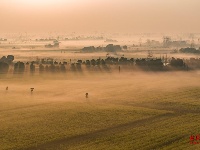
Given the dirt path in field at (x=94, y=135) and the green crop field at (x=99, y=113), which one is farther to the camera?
the green crop field at (x=99, y=113)

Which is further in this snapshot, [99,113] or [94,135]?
[99,113]

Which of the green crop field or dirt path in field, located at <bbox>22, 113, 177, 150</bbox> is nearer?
dirt path in field, located at <bbox>22, 113, 177, 150</bbox>

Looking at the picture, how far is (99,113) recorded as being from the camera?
80.6 m

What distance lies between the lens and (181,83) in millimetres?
121750

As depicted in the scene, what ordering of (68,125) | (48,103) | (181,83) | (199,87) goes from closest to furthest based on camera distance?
(68,125), (48,103), (199,87), (181,83)

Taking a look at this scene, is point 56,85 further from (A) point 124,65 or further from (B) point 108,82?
(A) point 124,65

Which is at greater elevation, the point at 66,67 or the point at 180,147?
the point at 66,67

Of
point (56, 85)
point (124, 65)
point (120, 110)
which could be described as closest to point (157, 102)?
point (120, 110)

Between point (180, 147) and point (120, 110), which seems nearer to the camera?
point (180, 147)

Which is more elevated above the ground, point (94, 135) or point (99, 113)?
point (99, 113)

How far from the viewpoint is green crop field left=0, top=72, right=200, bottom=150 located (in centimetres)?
6094

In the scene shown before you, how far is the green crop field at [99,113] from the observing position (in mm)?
60938

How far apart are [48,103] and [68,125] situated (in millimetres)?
22172

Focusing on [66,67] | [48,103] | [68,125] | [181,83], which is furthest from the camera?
[66,67]
